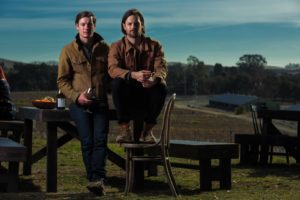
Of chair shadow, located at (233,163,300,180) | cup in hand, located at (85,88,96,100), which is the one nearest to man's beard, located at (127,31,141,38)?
cup in hand, located at (85,88,96,100)

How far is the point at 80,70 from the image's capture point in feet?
19.7

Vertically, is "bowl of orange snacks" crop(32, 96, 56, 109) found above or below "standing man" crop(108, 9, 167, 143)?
below

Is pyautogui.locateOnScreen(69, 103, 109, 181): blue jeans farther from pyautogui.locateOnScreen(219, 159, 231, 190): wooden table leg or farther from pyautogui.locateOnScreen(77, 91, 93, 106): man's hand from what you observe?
A: pyautogui.locateOnScreen(219, 159, 231, 190): wooden table leg

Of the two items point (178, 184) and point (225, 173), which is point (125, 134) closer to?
point (225, 173)

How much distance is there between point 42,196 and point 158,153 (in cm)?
194

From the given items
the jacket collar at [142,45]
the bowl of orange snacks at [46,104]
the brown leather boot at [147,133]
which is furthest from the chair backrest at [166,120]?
the bowl of orange snacks at [46,104]

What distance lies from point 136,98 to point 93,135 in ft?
1.74

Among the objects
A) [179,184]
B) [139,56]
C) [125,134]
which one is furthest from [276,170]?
[139,56]

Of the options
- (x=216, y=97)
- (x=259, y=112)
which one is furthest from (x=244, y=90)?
(x=259, y=112)

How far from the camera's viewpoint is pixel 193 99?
150 m

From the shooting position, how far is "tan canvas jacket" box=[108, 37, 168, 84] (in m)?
5.94

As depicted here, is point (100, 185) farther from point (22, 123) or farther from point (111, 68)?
point (22, 123)

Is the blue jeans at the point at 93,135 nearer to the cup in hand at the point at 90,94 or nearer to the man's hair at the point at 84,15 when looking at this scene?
the cup in hand at the point at 90,94

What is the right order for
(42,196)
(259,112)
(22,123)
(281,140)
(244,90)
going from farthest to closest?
(244,90)
(259,112)
(281,140)
(22,123)
(42,196)
